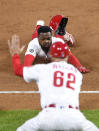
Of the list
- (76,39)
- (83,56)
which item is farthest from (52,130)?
(76,39)

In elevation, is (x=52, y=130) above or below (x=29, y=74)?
below

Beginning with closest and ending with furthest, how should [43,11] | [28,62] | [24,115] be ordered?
[24,115]
[28,62]
[43,11]

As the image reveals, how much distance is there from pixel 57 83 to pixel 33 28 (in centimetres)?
973

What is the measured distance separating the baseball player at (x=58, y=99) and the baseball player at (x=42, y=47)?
193 inches

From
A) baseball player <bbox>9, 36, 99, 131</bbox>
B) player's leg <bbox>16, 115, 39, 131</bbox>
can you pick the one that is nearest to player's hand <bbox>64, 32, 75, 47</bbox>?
baseball player <bbox>9, 36, 99, 131</bbox>

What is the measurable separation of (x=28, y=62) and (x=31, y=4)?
6780 millimetres

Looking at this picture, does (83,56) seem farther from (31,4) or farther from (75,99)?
(75,99)

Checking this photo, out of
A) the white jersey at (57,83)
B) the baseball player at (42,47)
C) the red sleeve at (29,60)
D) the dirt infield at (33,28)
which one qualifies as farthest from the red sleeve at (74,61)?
the white jersey at (57,83)

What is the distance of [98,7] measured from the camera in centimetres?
1716

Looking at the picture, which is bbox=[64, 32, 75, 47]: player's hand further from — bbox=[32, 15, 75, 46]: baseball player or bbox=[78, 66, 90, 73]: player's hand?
bbox=[78, 66, 90, 73]: player's hand

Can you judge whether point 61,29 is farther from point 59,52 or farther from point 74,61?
point 59,52

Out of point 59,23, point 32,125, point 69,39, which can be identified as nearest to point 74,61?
point 69,39

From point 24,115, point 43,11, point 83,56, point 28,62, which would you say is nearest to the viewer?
point 24,115

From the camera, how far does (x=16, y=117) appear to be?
9.09 meters
